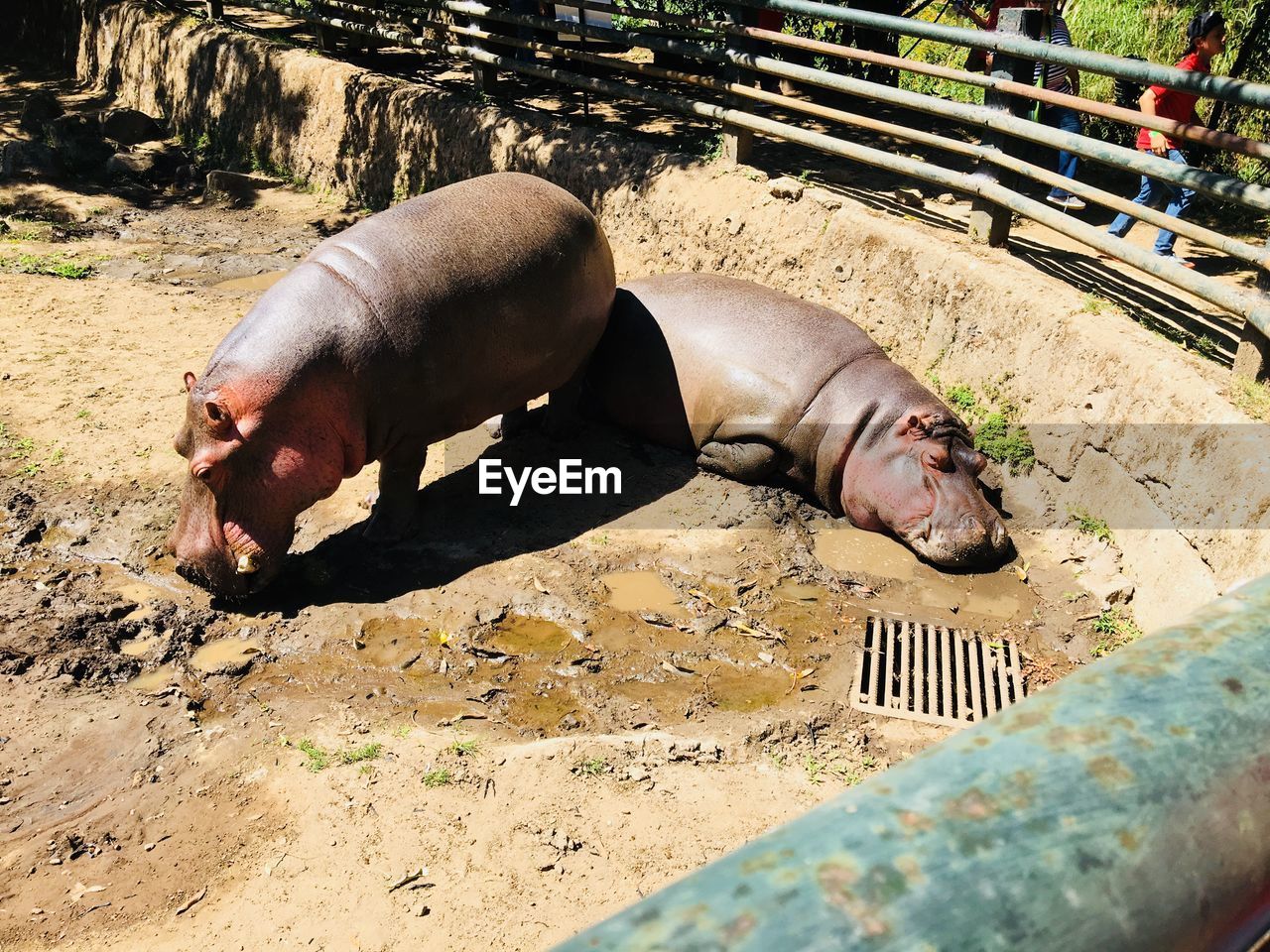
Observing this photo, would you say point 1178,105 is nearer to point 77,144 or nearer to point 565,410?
point 565,410

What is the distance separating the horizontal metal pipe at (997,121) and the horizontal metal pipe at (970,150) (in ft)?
0.52

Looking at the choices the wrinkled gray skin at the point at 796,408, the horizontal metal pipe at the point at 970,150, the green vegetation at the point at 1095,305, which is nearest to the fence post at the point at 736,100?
the horizontal metal pipe at the point at 970,150

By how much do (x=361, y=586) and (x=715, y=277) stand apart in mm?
3089

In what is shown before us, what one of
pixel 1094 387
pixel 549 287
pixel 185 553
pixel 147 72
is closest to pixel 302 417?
pixel 185 553

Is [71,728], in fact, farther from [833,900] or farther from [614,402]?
[833,900]

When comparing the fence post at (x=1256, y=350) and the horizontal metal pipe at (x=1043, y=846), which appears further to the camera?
the fence post at (x=1256, y=350)

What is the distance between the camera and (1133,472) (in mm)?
5457

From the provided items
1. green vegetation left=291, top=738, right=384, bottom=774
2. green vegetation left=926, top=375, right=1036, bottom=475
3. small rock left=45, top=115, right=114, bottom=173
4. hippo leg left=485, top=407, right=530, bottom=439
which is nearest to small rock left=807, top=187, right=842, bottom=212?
green vegetation left=926, top=375, right=1036, bottom=475

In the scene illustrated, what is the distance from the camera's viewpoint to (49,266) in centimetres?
934

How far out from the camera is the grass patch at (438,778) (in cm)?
420

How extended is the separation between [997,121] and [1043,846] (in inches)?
272

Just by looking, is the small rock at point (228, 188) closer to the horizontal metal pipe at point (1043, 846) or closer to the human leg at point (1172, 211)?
the human leg at point (1172, 211)

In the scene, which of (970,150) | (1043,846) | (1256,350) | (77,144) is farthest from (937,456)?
(77,144)

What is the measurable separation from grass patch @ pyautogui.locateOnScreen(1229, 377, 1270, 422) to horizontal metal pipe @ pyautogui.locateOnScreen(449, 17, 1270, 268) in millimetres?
548
